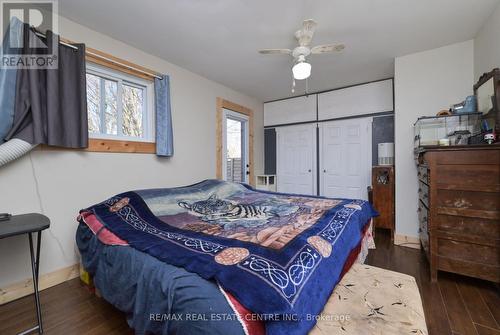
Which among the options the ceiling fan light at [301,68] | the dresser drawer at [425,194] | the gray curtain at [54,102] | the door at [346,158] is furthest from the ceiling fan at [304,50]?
the door at [346,158]

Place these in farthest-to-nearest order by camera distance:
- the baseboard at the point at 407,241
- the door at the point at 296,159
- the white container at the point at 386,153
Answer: the door at the point at 296,159 < the white container at the point at 386,153 < the baseboard at the point at 407,241

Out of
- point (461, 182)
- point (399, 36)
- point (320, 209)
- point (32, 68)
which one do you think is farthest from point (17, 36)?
point (461, 182)

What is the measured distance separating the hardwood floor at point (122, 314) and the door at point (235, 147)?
8.07ft

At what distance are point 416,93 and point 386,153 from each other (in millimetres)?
915

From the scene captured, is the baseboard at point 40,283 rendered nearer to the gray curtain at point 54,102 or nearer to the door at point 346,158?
the gray curtain at point 54,102

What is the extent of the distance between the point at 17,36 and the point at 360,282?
120 inches

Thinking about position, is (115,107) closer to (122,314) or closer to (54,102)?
(54,102)

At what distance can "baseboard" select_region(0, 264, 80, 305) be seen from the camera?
1.74m

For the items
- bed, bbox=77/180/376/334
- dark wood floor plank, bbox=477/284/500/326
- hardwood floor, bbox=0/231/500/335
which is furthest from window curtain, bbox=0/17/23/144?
dark wood floor plank, bbox=477/284/500/326

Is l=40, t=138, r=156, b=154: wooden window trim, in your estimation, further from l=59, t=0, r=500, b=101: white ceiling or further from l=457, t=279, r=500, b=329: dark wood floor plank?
l=457, t=279, r=500, b=329: dark wood floor plank

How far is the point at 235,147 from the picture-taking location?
432 cm

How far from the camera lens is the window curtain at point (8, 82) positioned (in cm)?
166

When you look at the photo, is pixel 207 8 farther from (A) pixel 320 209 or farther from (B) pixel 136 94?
(A) pixel 320 209

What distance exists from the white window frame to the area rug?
2561 mm
